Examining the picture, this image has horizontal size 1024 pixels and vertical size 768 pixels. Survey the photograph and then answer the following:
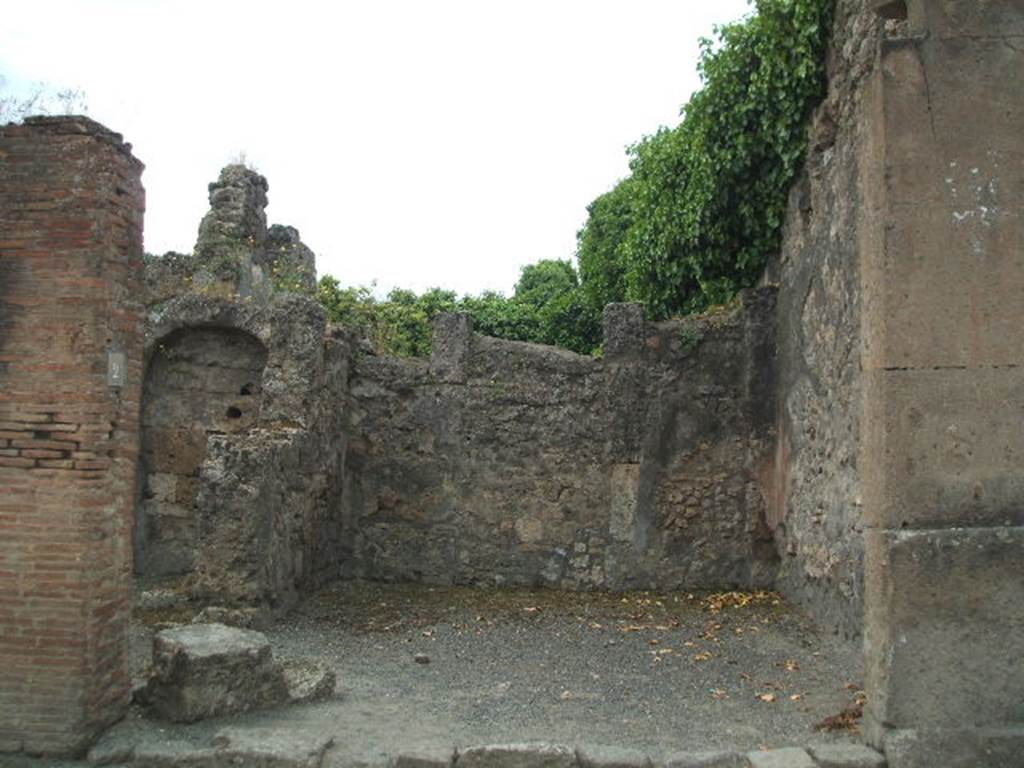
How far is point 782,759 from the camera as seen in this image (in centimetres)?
461

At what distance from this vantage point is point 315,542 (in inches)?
356

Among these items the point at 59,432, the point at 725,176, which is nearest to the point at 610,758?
the point at 59,432

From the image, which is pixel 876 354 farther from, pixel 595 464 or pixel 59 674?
pixel 595 464

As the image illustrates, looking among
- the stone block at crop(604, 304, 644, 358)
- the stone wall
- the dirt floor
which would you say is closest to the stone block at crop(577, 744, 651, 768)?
the dirt floor

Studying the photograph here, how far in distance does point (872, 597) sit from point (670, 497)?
490cm

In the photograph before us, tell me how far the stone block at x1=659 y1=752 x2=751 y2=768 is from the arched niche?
6.52 metres

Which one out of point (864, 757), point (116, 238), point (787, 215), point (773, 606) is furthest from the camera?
point (787, 215)

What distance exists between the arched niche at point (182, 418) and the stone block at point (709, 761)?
6525 mm

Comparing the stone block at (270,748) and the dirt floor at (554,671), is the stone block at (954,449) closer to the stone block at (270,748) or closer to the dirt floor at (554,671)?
the dirt floor at (554,671)

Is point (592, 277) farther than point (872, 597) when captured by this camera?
Yes

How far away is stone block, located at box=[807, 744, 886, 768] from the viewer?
4531mm

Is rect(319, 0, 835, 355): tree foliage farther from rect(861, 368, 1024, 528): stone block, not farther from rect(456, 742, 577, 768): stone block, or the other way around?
rect(456, 742, 577, 768): stone block

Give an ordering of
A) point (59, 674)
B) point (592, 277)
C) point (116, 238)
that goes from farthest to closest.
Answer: point (592, 277), point (116, 238), point (59, 674)

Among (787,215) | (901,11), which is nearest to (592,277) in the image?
(787,215)
